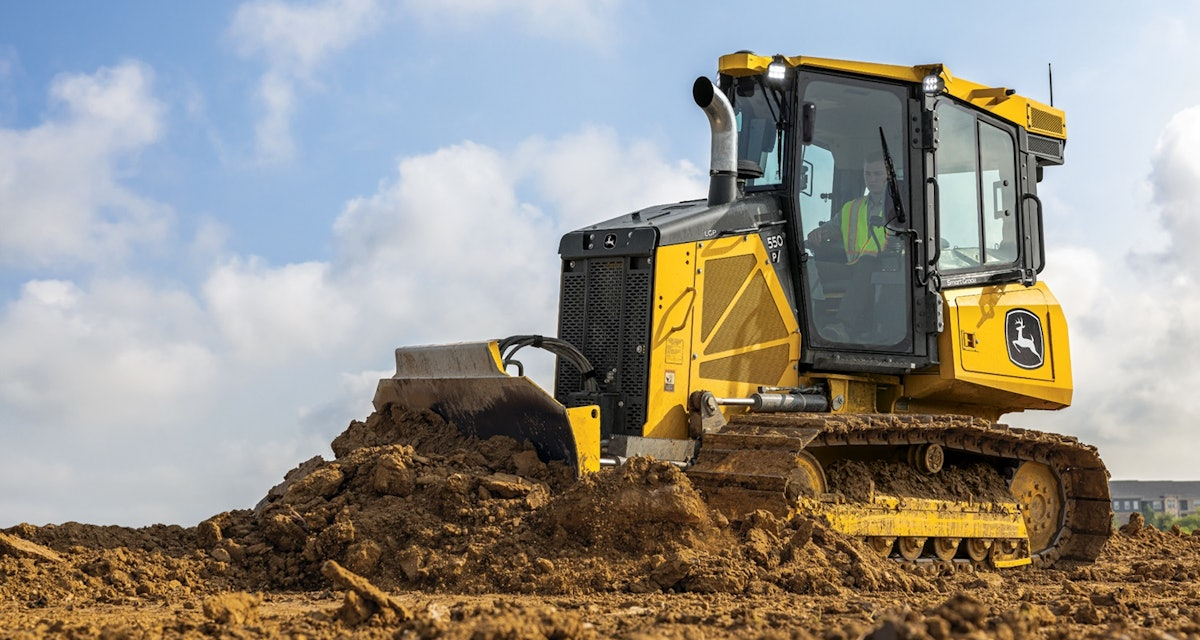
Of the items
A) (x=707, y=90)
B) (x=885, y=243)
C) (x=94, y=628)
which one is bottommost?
(x=94, y=628)

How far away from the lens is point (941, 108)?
30.5 ft

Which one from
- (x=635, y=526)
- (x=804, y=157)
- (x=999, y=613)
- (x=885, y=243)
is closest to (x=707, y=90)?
(x=804, y=157)

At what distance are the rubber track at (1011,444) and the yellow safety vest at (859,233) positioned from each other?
4.01ft

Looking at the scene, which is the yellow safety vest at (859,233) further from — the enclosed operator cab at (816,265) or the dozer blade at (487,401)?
the dozer blade at (487,401)

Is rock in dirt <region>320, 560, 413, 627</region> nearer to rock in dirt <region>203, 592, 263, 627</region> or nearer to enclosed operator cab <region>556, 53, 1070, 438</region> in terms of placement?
rock in dirt <region>203, 592, 263, 627</region>

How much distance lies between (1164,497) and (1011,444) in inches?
665

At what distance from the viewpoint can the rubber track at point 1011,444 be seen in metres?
7.99

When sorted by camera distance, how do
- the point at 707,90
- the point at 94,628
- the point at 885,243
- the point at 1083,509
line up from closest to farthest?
the point at 94,628 → the point at 707,90 → the point at 885,243 → the point at 1083,509

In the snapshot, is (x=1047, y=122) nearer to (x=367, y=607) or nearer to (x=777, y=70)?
(x=777, y=70)

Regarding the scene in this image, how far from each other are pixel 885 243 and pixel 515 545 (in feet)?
12.0

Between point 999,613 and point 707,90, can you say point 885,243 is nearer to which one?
point 707,90

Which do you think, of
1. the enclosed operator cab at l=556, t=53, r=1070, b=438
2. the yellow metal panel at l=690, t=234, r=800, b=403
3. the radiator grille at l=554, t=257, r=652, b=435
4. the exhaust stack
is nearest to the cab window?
the enclosed operator cab at l=556, t=53, r=1070, b=438

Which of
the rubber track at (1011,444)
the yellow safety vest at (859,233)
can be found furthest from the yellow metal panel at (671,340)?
the yellow safety vest at (859,233)

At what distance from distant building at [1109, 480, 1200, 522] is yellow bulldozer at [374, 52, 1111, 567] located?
1530 cm
